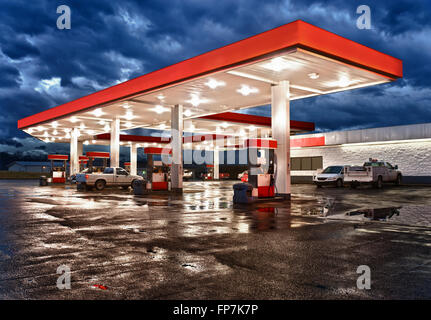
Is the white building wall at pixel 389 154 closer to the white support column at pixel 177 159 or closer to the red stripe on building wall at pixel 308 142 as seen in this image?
the red stripe on building wall at pixel 308 142

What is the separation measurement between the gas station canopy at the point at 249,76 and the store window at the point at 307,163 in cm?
1820

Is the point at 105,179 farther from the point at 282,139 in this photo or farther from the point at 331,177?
the point at 331,177

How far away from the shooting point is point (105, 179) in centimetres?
2673

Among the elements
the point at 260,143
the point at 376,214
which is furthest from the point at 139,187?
the point at 376,214

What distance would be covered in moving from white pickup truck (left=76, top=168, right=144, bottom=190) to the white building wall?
2269 centimetres

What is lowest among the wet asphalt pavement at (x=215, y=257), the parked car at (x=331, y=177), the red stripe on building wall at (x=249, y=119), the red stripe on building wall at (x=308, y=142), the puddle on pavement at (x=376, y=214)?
the wet asphalt pavement at (x=215, y=257)

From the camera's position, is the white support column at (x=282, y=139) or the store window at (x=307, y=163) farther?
the store window at (x=307, y=163)

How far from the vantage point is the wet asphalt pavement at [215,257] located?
4.33 metres

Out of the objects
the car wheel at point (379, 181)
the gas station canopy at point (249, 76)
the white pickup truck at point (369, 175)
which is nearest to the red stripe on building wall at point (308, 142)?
the white pickup truck at point (369, 175)

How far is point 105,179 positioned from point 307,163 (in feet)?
81.2

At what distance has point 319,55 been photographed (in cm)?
1335

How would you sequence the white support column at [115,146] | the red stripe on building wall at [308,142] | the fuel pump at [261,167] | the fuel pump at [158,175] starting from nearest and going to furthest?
the fuel pump at [261,167] < the fuel pump at [158,175] < the white support column at [115,146] < the red stripe on building wall at [308,142]
